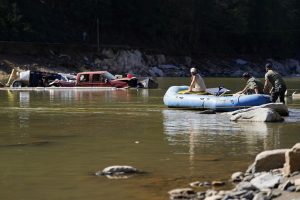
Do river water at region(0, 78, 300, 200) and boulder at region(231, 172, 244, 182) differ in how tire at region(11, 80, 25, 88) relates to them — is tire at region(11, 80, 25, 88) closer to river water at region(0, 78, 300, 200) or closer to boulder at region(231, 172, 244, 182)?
river water at region(0, 78, 300, 200)

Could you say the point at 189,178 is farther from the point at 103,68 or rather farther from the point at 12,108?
the point at 103,68

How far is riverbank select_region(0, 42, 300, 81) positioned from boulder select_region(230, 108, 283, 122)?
4438cm

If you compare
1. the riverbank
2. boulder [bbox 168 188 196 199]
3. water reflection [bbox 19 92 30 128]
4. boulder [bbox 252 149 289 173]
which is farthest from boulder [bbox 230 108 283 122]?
the riverbank

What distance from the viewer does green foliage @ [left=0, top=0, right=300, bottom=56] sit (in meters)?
79.4

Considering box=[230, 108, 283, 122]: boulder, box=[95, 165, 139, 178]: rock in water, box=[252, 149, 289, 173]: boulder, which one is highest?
box=[230, 108, 283, 122]: boulder

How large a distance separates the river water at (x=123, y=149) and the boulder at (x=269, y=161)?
557mm

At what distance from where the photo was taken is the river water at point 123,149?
34.5 ft

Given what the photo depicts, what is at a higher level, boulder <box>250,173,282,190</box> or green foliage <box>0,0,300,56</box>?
green foliage <box>0,0,300,56</box>

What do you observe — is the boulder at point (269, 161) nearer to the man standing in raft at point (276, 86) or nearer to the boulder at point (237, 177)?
the boulder at point (237, 177)

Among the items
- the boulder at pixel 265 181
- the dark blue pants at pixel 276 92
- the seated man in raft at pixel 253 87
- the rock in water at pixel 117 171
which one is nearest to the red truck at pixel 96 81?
the seated man in raft at pixel 253 87

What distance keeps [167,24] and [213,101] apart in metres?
69.1

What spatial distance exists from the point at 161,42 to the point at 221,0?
13723 mm

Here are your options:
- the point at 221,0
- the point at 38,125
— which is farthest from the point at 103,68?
the point at 38,125

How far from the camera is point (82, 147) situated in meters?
Answer: 14.7
